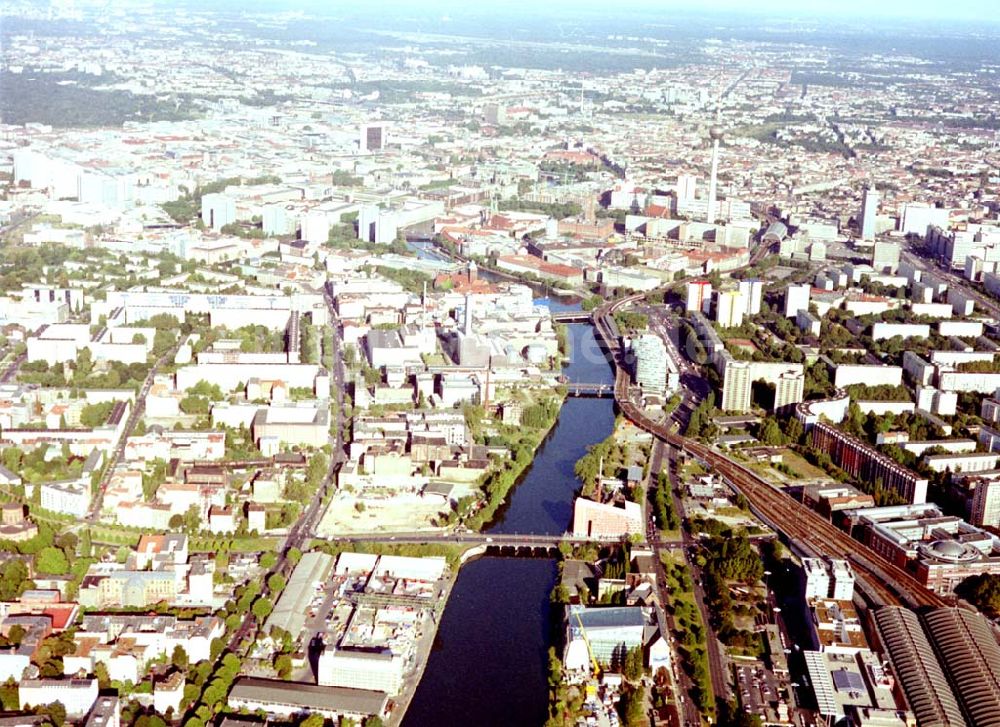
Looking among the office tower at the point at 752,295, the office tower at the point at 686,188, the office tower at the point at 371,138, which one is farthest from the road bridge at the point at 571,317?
the office tower at the point at 371,138

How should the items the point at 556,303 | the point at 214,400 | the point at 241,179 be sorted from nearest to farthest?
1. the point at 214,400
2. the point at 556,303
3. the point at 241,179

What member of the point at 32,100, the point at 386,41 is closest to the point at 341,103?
the point at 32,100

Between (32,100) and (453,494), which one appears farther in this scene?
(32,100)

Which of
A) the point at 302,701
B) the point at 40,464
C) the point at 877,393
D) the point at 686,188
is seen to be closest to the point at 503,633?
the point at 302,701

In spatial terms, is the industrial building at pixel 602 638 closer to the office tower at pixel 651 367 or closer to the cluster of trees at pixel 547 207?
the office tower at pixel 651 367

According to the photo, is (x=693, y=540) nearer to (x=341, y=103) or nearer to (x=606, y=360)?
(x=606, y=360)

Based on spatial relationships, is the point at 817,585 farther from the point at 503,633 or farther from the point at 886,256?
the point at 886,256

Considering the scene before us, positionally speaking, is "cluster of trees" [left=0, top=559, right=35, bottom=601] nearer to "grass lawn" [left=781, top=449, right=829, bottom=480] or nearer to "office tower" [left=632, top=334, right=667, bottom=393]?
"grass lawn" [left=781, top=449, right=829, bottom=480]
